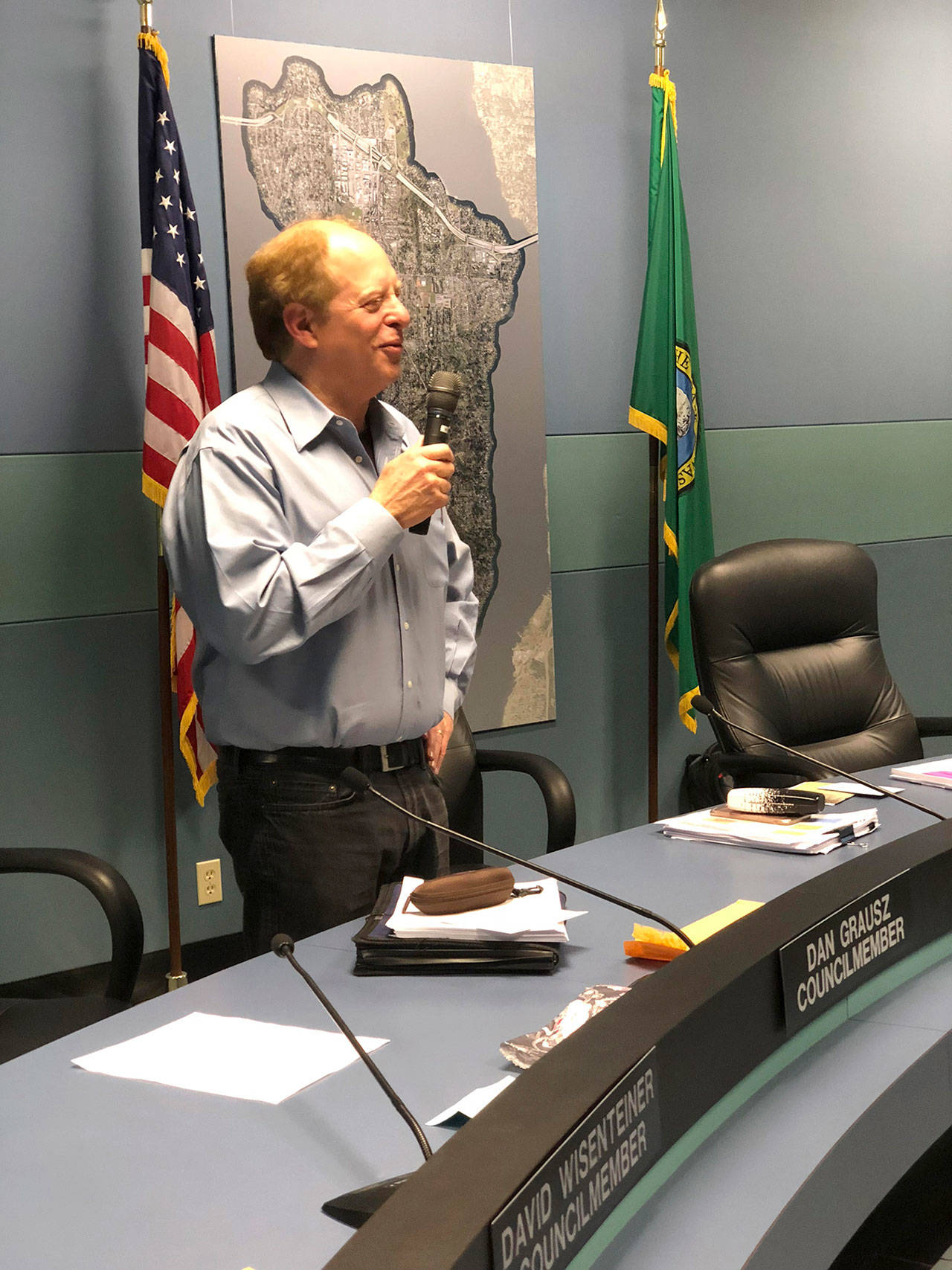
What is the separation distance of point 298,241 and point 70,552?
3.87ft

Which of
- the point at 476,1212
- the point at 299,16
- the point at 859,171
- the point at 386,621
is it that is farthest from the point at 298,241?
the point at 859,171

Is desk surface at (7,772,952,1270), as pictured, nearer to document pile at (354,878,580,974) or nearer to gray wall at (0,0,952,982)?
document pile at (354,878,580,974)

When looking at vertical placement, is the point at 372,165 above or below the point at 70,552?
above

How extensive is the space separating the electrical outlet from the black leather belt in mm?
1180

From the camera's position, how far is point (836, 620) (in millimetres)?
2980

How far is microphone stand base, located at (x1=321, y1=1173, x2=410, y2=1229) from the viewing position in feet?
2.75

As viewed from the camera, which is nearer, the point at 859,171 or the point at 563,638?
the point at 563,638

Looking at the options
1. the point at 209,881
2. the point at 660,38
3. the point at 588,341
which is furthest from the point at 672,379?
the point at 209,881

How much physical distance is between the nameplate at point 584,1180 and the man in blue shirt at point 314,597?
3.35ft

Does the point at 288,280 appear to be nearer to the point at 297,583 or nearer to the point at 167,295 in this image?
the point at 297,583

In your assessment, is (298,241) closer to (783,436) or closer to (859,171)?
(783,436)

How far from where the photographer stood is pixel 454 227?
3363 millimetres

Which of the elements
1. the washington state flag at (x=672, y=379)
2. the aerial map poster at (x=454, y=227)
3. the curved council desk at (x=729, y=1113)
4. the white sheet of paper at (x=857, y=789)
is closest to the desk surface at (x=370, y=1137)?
the curved council desk at (x=729, y=1113)

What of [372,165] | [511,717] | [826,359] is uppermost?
[372,165]
